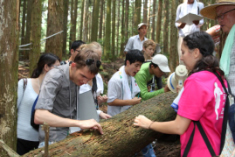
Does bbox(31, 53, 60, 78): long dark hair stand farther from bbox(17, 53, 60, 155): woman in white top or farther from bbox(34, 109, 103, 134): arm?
bbox(34, 109, 103, 134): arm

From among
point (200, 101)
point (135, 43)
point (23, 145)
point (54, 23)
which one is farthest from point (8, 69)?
point (135, 43)

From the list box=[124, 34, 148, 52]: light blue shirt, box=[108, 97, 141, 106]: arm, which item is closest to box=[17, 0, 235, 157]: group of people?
box=[108, 97, 141, 106]: arm

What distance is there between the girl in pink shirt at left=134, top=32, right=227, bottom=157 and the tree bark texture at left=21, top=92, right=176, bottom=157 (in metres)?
0.76

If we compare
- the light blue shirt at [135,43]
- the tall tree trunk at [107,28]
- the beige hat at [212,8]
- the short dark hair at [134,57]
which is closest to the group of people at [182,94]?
the beige hat at [212,8]

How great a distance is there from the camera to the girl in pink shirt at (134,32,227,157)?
1.88 m

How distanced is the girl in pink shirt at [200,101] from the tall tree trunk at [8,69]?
5.68 ft

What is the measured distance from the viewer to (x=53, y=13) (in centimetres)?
563

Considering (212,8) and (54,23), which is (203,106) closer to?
(212,8)

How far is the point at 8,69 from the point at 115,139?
4.70 ft

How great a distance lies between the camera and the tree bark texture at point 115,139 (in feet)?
7.87

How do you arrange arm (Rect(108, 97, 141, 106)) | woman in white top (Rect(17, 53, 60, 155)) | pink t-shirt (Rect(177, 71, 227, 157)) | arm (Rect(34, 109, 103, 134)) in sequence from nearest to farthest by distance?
1. pink t-shirt (Rect(177, 71, 227, 157))
2. arm (Rect(34, 109, 103, 134))
3. woman in white top (Rect(17, 53, 60, 155))
4. arm (Rect(108, 97, 141, 106))

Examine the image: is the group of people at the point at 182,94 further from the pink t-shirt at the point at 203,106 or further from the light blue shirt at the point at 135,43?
the light blue shirt at the point at 135,43

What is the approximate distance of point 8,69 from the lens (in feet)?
8.58

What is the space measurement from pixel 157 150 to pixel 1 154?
9.91ft
